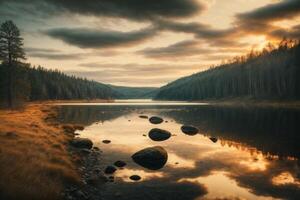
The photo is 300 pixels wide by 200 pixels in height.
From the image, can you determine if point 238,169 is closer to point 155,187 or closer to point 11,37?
point 155,187

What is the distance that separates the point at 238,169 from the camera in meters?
24.7

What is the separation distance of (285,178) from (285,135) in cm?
2233

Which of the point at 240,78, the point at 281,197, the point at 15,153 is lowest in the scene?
the point at 281,197

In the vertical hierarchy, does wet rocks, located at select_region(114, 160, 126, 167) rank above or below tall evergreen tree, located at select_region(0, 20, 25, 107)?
below

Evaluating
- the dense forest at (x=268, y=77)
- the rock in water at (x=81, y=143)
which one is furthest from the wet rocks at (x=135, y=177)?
the dense forest at (x=268, y=77)

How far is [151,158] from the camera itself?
26.3 meters

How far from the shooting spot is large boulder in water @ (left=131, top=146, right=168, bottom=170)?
2591 cm

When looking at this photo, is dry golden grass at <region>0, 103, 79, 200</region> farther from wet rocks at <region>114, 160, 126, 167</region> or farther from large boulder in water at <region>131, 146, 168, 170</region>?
large boulder in water at <region>131, 146, 168, 170</region>

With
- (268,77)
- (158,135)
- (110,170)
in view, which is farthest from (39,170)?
(268,77)

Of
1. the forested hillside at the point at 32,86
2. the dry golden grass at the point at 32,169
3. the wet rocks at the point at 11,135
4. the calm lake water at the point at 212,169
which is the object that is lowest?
the calm lake water at the point at 212,169

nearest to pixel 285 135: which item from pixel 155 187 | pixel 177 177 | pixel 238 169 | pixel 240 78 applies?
pixel 238 169

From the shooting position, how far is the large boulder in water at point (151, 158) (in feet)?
85.0

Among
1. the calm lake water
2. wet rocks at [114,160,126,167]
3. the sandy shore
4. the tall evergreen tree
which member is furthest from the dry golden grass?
the tall evergreen tree

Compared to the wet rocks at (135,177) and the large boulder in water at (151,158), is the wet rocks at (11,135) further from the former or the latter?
the wet rocks at (135,177)
